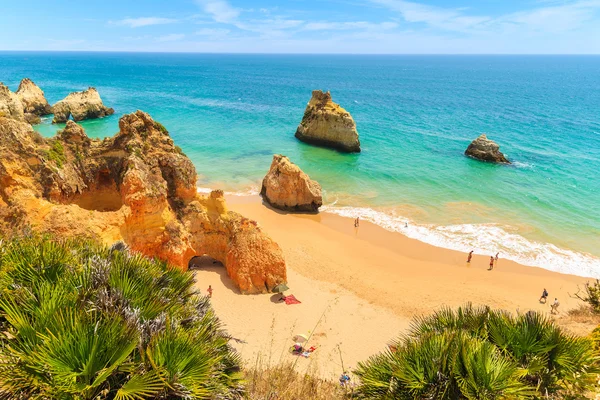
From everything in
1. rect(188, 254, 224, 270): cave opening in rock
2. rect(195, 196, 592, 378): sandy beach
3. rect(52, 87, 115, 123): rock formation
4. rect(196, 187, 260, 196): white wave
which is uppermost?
rect(52, 87, 115, 123): rock formation

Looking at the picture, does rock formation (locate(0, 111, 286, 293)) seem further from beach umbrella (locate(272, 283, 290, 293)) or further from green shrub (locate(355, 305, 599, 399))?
green shrub (locate(355, 305, 599, 399))

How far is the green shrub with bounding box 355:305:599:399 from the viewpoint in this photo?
6.17 m

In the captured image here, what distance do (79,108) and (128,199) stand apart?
5503cm

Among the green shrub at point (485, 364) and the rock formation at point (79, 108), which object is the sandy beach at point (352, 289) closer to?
the green shrub at point (485, 364)

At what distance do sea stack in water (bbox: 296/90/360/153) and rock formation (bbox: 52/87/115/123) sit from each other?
120 feet

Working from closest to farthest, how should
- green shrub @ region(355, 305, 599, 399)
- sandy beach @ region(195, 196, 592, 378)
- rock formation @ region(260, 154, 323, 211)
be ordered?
green shrub @ region(355, 305, 599, 399) < sandy beach @ region(195, 196, 592, 378) < rock formation @ region(260, 154, 323, 211)

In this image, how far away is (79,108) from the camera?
59094mm

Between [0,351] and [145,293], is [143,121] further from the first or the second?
[0,351]

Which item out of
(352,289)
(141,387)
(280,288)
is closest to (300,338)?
(280,288)

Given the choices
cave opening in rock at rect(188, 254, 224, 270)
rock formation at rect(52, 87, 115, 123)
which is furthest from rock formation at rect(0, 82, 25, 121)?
cave opening in rock at rect(188, 254, 224, 270)

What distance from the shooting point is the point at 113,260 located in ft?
23.4

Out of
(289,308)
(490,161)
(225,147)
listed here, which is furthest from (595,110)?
(289,308)

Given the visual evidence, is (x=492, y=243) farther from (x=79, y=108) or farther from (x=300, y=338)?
(x=79, y=108)

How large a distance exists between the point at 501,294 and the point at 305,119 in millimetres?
34955
